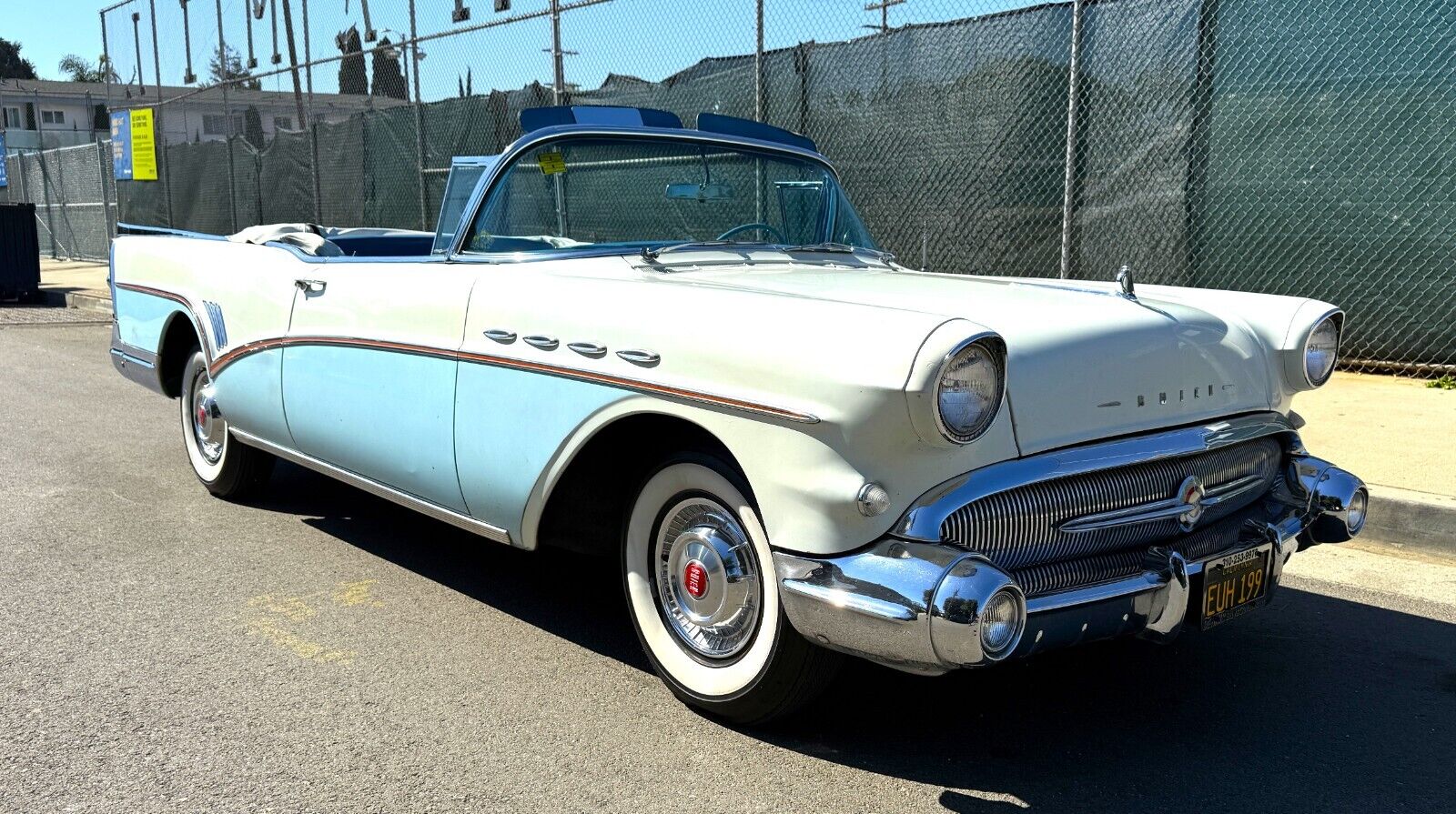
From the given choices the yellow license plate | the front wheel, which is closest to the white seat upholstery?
the front wheel

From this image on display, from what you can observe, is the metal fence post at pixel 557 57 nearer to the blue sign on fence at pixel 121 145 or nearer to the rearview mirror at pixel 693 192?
the rearview mirror at pixel 693 192

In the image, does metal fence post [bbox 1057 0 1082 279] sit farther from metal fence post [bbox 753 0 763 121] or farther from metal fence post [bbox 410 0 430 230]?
metal fence post [bbox 410 0 430 230]

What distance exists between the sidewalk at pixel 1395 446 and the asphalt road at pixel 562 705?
0.20m

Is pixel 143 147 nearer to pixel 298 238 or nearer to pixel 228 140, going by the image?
pixel 228 140

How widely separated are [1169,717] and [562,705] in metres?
1.56

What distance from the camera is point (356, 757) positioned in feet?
9.07

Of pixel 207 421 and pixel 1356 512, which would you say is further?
pixel 207 421

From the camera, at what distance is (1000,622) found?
2418 millimetres

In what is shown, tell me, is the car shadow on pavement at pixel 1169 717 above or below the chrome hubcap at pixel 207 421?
below

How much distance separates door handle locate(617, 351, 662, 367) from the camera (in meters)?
2.89

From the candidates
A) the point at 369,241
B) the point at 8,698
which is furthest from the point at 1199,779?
the point at 369,241

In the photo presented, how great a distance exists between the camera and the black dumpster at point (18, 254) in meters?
15.3

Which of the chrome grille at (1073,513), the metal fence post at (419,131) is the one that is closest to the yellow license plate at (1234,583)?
the chrome grille at (1073,513)

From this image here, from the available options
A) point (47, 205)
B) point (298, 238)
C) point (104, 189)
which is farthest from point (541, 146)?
point (47, 205)
